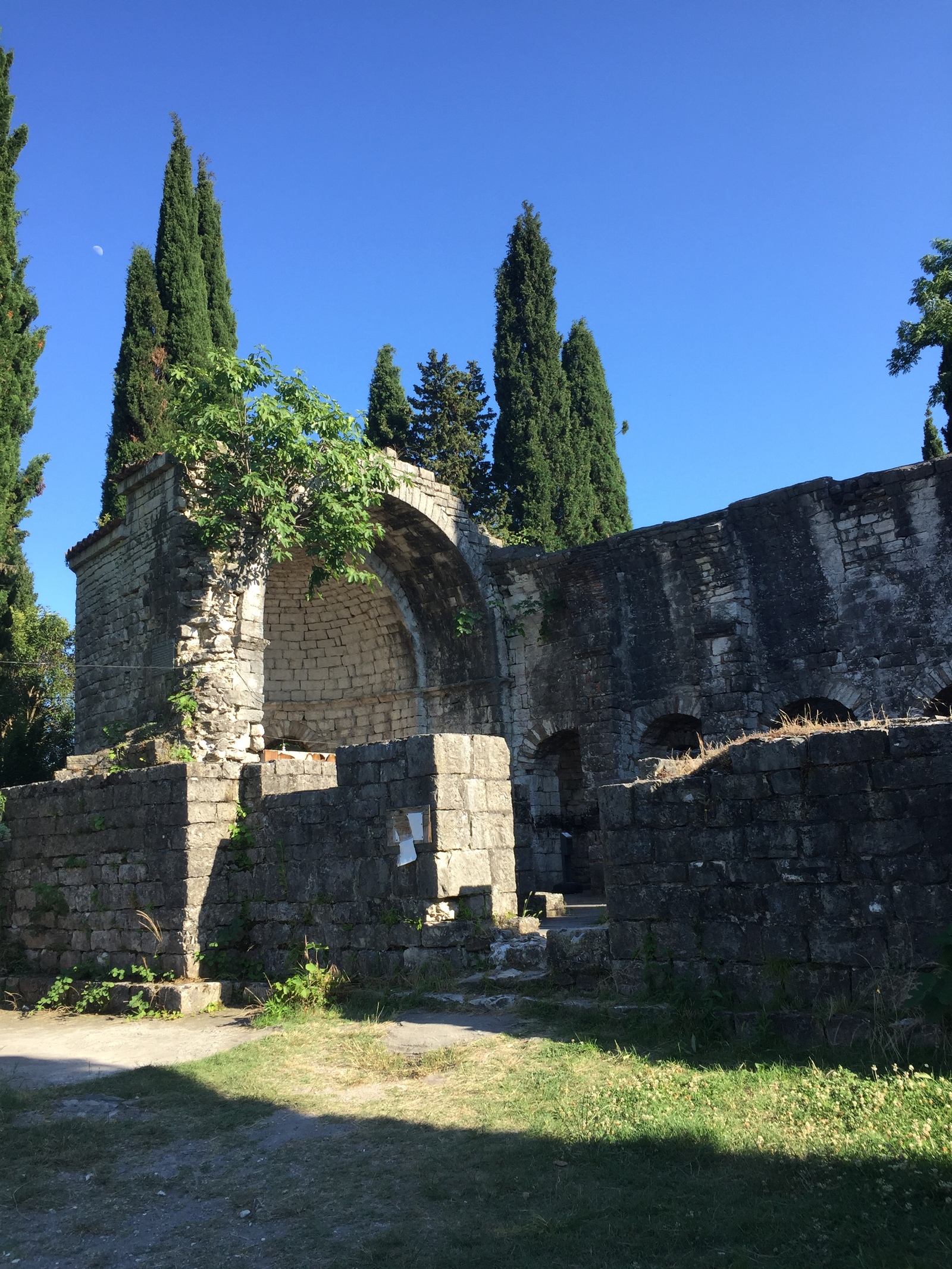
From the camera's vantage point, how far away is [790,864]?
555 cm

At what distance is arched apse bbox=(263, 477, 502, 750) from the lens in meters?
16.6

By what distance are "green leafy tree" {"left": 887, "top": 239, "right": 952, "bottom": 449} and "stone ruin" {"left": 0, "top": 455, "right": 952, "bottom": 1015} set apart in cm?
786

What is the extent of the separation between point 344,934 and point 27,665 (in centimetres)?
1255

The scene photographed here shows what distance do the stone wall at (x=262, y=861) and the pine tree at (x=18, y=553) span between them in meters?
5.93

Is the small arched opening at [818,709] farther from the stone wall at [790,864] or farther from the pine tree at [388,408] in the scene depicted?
the pine tree at [388,408]

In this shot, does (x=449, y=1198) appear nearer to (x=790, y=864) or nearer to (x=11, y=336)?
(x=790, y=864)

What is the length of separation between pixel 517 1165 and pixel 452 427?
22.4 metres

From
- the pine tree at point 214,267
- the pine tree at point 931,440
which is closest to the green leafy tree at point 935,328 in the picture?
the pine tree at point 931,440

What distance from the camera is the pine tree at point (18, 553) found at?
1465 centimetres

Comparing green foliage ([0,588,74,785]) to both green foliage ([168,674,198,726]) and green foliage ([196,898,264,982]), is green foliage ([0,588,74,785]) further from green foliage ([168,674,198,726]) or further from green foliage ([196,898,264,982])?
green foliage ([196,898,264,982])

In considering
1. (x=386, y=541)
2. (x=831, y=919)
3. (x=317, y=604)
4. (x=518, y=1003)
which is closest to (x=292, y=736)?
(x=317, y=604)

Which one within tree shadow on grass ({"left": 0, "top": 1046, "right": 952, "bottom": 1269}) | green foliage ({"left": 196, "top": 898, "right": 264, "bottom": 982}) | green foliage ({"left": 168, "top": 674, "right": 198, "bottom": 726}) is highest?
green foliage ({"left": 168, "top": 674, "right": 198, "bottom": 726})

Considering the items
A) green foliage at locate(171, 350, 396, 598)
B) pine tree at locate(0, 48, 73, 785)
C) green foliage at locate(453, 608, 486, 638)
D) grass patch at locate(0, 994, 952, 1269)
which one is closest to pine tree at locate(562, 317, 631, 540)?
green foliage at locate(453, 608, 486, 638)

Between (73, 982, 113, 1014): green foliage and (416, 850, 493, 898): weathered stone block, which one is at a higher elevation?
(416, 850, 493, 898): weathered stone block
